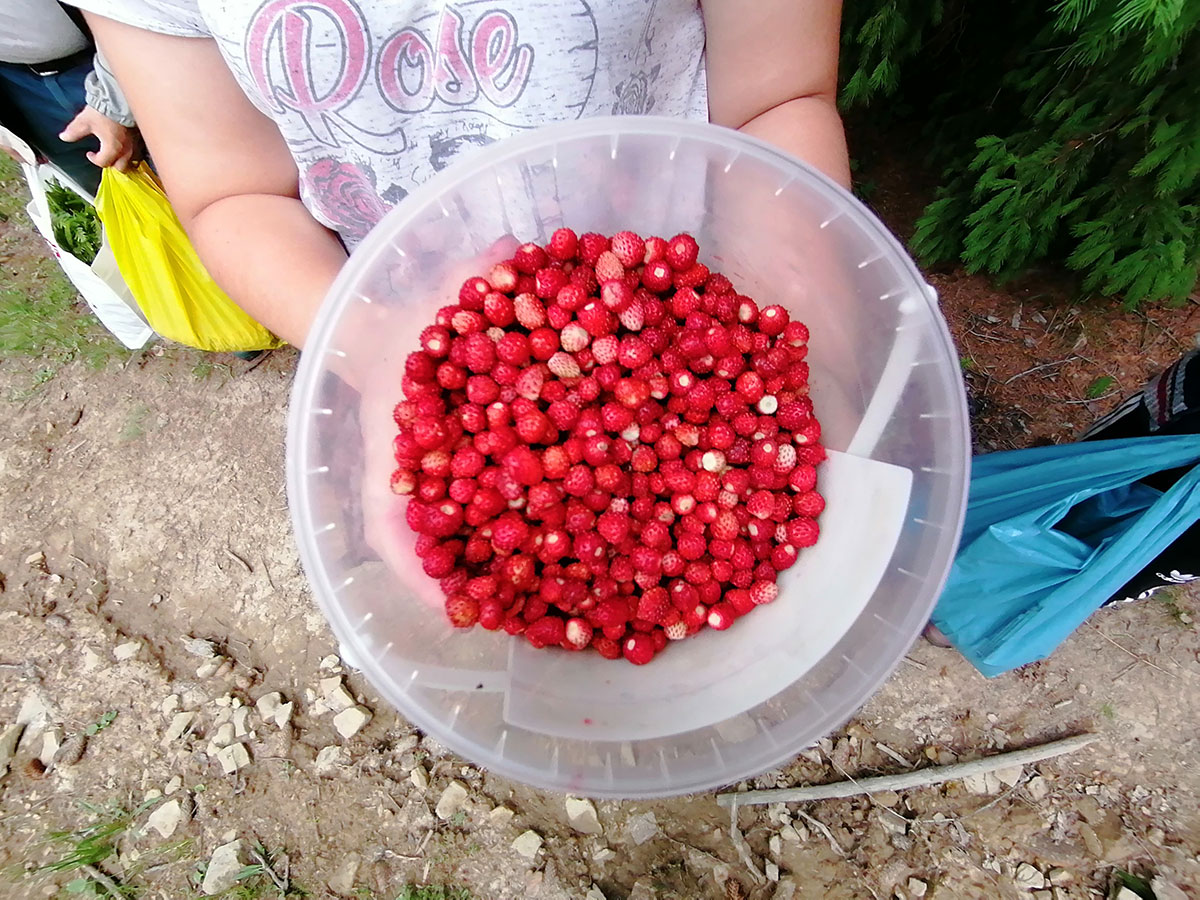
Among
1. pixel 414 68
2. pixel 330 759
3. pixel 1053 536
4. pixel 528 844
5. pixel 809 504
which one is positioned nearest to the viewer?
pixel 414 68

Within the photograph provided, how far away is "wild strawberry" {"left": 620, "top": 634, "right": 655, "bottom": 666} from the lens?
112 cm

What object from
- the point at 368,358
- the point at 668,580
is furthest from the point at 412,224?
the point at 668,580

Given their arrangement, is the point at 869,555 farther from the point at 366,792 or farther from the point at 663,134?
the point at 366,792

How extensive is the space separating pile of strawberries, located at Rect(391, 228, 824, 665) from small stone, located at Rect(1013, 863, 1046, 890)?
0.81 m

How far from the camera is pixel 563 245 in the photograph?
1.18m

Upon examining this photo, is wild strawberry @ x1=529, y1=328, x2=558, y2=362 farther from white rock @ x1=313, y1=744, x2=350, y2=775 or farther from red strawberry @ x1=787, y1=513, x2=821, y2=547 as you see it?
white rock @ x1=313, y1=744, x2=350, y2=775

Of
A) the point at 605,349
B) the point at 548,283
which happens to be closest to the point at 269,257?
the point at 548,283

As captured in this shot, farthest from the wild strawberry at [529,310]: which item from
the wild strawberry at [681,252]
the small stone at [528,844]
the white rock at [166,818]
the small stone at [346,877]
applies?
the white rock at [166,818]

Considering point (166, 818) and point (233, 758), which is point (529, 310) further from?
point (166, 818)

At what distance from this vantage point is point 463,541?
1167 mm

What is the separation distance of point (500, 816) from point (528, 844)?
0.25 ft

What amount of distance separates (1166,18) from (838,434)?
0.76 meters

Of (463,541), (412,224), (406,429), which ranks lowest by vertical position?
(463,541)

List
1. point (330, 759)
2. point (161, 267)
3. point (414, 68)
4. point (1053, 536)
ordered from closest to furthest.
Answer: point (414, 68) < point (1053, 536) < point (330, 759) < point (161, 267)
